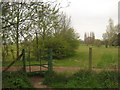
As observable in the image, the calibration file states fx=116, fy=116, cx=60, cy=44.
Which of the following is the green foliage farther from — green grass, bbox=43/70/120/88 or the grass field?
green grass, bbox=43/70/120/88

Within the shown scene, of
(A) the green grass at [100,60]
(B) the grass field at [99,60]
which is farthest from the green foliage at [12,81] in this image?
(A) the green grass at [100,60]

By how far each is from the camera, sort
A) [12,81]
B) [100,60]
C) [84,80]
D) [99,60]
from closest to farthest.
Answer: [12,81], [84,80], [99,60], [100,60]

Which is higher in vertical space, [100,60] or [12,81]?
[100,60]

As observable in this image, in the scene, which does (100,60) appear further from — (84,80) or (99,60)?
(84,80)

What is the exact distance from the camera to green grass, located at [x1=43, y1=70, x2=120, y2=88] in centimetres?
410

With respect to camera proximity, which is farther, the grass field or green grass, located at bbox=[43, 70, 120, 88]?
the grass field

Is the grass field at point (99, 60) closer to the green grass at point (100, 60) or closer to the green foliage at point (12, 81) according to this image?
the green grass at point (100, 60)

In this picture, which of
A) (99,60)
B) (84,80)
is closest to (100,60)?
(99,60)

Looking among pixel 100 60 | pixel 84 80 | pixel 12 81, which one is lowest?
pixel 84 80

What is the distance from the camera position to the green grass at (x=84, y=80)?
13.5ft

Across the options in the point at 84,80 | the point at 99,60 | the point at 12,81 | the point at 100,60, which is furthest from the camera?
the point at 100,60

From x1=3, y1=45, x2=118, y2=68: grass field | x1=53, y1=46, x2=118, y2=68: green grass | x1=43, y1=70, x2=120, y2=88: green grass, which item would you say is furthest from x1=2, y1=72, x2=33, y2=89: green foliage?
x1=53, y1=46, x2=118, y2=68: green grass

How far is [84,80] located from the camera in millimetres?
4438

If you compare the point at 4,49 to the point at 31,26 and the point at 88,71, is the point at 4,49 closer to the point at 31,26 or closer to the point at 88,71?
the point at 31,26
